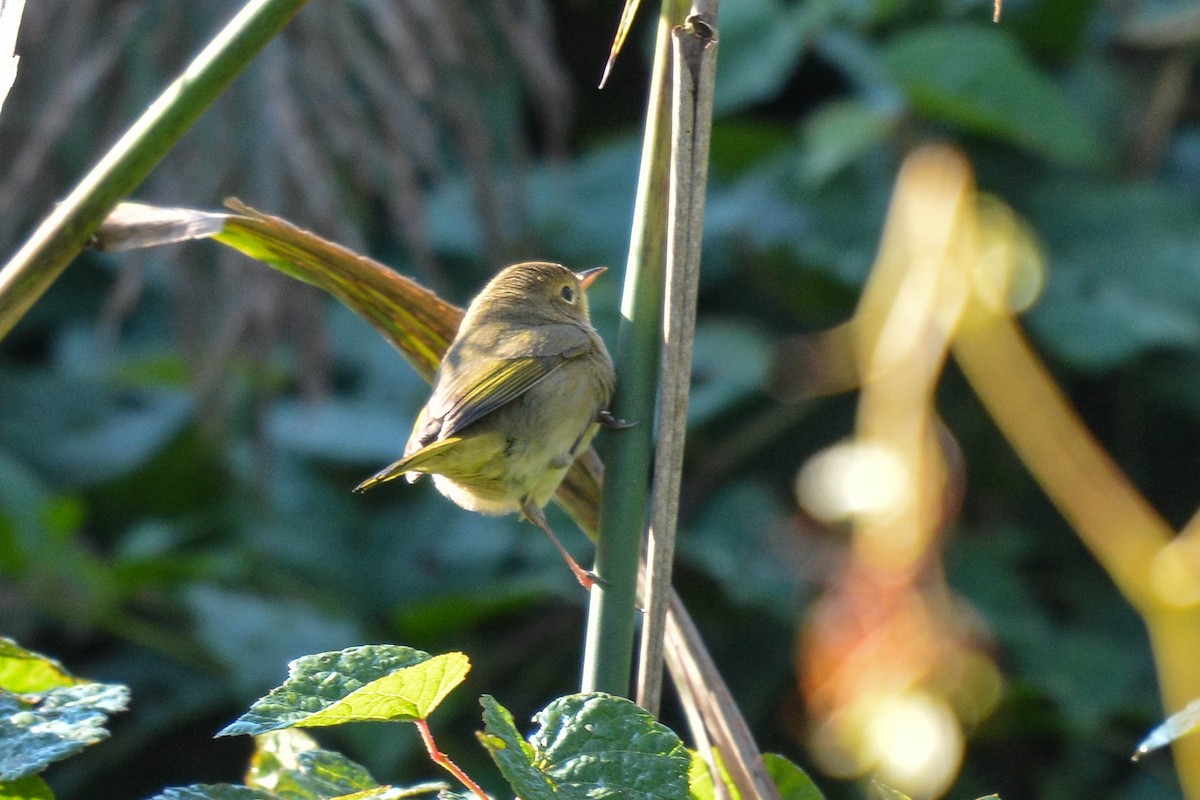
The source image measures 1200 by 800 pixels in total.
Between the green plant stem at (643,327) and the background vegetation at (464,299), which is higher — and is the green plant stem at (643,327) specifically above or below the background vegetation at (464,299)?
below

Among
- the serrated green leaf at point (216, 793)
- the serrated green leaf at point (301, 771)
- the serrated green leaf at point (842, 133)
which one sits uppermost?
the serrated green leaf at point (842, 133)

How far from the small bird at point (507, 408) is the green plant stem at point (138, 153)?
101 centimetres

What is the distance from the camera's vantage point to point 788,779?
1.08 m

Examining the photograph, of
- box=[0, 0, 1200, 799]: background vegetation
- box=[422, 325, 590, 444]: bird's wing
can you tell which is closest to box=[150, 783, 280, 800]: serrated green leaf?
box=[422, 325, 590, 444]: bird's wing

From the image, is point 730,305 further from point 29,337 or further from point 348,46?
point 29,337

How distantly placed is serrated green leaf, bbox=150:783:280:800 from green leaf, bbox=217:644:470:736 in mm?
65

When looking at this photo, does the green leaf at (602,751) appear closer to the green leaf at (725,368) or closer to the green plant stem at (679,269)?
the green plant stem at (679,269)

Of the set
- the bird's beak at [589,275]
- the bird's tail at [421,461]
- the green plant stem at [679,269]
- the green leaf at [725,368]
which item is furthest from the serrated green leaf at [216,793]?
the green leaf at [725,368]

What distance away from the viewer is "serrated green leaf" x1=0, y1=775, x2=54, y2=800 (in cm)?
93

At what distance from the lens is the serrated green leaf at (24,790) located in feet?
3.05

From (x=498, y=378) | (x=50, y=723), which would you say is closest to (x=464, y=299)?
(x=498, y=378)

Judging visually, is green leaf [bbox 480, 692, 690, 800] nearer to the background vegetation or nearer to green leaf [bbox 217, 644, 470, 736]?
green leaf [bbox 217, 644, 470, 736]

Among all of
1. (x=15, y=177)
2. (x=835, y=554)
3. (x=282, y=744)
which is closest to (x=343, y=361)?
(x=15, y=177)

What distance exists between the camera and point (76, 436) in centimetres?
477
